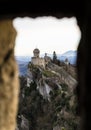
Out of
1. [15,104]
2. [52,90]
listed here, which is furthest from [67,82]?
[15,104]

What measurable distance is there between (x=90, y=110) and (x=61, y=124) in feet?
192

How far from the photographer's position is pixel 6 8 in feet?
13.6

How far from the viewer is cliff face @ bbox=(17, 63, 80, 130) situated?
6197 centimetres

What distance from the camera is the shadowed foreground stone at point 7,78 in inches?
178

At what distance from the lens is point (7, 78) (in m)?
4.60

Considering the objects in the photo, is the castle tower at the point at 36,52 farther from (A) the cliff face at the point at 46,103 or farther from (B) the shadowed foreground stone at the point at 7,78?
(B) the shadowed foreground stone at the point at 7,78

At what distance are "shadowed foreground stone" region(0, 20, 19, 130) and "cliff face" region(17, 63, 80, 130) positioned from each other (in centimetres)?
5575

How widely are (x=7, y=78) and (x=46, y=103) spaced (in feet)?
197

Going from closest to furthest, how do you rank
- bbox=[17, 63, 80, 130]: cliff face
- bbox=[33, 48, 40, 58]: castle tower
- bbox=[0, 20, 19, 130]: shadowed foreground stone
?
bbox=[0, 20, 19, 130]: shadowed foreground stone
bbox=[17, 63, 80, 130]: cliff face
bbox=[33, 48, 40, 58]: castle tower

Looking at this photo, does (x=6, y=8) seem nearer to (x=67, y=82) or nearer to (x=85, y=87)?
(x=85, y=87)

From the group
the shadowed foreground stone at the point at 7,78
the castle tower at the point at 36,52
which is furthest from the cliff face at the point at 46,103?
the shadowed foreground stone at the point at 7,78

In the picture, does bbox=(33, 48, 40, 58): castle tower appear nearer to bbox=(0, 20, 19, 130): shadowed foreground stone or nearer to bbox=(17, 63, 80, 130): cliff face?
bbox=(17, 63, 80, 130): cliff face

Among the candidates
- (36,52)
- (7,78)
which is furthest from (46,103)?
(7,78)

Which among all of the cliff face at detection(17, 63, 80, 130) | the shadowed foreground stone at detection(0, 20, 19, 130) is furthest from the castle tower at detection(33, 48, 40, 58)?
the shadowed foreground stone at detection(0, 20, 19, 130)
